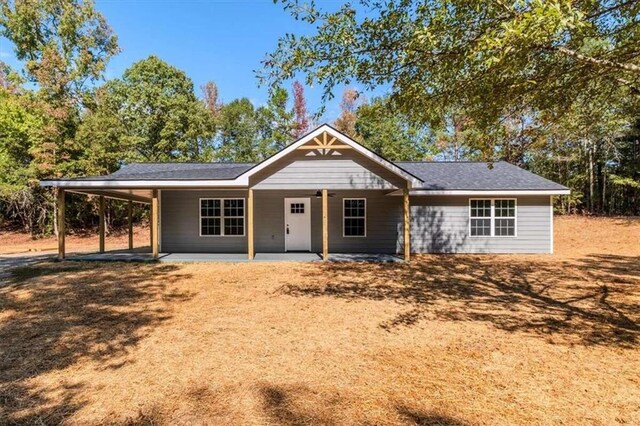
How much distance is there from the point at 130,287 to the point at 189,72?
78.6ft

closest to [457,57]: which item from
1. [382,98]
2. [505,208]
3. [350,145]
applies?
[382,98]

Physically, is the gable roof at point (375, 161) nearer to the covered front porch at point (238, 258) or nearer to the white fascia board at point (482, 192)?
the white fascia board at point (482, 192)

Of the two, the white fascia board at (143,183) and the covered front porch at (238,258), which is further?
the covered front porch at (238,258)

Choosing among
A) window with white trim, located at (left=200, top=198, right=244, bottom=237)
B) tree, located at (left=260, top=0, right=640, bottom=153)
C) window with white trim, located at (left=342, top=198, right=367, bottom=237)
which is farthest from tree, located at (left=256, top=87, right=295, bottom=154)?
tree, located at (left=260, top=0, right=640, bottom=153)

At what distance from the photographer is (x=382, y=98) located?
684cm

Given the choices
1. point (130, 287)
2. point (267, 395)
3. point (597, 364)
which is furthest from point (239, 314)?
point (597, 364)

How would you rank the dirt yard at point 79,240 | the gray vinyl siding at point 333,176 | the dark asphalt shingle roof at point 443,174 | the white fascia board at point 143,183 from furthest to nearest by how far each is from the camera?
the dirt yard at point 79,240
the dark asphalt shingle roof at point 443,174
the gray vinyl siding at point 333,176
the white fascia board at point 143,183

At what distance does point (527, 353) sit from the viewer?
438 cm

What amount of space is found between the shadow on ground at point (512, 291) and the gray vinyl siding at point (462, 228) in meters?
1.72

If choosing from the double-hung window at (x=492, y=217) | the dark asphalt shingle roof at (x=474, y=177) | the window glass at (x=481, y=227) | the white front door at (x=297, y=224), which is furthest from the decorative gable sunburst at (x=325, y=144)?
the window glass at (x=481, y=227)

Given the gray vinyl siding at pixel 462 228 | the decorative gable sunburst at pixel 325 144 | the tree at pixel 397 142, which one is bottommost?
the gray vinyl siding at pixel 462 228

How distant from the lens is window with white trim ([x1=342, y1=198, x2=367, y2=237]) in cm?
1407

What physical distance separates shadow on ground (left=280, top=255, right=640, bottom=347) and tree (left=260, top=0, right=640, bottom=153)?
329 centimetres

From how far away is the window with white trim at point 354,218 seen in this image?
1407 centimetres
